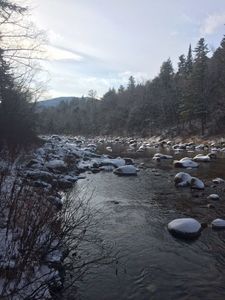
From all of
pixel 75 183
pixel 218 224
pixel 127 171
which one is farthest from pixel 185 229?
pixel 127 171

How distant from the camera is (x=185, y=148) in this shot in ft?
157

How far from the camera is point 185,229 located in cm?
1194

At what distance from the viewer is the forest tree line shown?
57438 millimetres

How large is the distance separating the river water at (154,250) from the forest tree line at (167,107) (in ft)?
125

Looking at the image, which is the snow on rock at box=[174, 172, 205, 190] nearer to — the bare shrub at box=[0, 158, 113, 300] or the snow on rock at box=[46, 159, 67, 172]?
the snow on rock at box=[46, 159, 67, 172]

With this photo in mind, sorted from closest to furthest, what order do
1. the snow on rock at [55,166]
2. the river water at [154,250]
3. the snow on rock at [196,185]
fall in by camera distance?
the river water at [154,250]
the snow on rock at [196,185]
the snow on rock at [55,166]

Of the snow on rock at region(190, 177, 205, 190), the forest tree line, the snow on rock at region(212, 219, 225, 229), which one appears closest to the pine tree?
the forest tree line

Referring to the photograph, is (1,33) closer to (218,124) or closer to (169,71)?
(218,124)

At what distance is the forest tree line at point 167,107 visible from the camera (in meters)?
57.4

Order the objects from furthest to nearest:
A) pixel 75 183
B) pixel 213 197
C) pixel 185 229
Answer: pixel 75 183 → pixel 213 197 → pixel 185 229

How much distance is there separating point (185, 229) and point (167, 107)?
59.9 m

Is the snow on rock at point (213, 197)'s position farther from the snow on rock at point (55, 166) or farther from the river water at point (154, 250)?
the snow on rock at point (55, 166)

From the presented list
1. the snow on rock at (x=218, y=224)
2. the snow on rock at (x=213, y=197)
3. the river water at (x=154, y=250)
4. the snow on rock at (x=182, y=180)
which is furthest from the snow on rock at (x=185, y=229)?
the snow on rock at (x=182, y=180)

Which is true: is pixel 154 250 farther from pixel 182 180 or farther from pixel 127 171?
pixel 127 171
